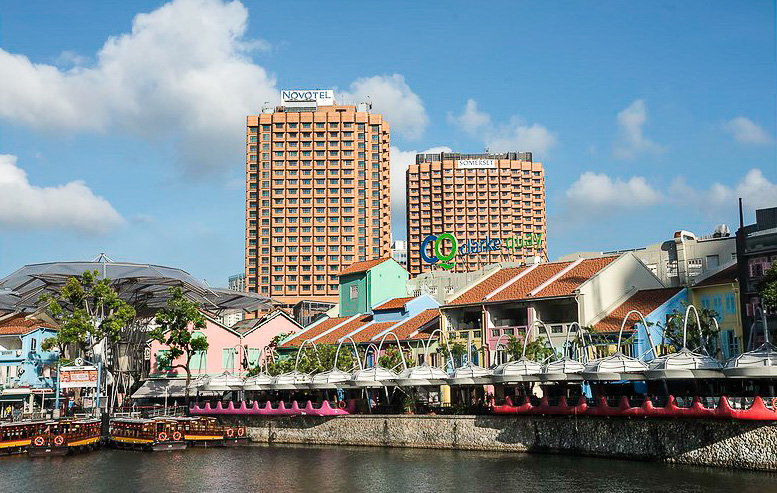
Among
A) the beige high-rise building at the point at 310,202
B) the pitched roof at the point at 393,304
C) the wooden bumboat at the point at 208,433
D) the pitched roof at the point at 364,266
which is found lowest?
the wooden bumboat at the point at 208,433

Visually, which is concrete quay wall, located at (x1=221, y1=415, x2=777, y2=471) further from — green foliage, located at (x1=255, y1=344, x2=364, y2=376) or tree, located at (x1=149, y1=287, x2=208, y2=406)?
tree, located at (x1=149, y1=287, x2=208, y2=406)

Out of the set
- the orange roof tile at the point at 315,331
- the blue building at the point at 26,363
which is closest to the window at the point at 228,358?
the orange roof tile at the point at 315,331

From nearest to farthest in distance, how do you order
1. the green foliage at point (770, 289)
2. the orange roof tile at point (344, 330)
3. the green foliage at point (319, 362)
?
the green foliage at point (770, 289), the green foliage at point (319, 362), the orange roof tile at point (344, 330)

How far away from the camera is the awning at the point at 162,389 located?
85000 mm

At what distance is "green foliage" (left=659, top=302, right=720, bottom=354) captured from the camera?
63.0m

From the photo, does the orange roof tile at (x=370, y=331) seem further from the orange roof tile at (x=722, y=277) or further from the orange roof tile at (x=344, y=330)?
the orange roof tile at (x=722, y=277)

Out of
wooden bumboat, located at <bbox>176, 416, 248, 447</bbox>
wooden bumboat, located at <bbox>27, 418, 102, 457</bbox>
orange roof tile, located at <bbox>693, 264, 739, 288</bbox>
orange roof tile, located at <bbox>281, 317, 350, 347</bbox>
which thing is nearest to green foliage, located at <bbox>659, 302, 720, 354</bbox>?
orange roof tile, located at <bbox>693, 264, 739, 288</bbox>

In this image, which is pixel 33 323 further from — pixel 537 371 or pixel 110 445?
pixel 537 371

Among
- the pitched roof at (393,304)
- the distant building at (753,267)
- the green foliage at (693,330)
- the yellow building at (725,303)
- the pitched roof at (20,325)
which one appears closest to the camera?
the green foliage at (693,330)

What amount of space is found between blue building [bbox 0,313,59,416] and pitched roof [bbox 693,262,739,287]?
60.6 m

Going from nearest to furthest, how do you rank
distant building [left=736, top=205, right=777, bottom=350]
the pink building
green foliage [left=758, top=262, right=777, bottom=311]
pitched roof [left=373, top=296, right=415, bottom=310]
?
green foliage [left=758, top=262, right=777, bottom=311]
distant building [left=736, top=205, right=777, bottom=350]
pitched roof [left=373, top=296, right=415, bottom=310]
the pink building

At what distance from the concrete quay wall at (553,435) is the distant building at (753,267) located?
60.7 ft

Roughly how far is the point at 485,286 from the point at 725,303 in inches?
812

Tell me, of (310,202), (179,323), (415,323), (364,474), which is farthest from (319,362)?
(310,202)
